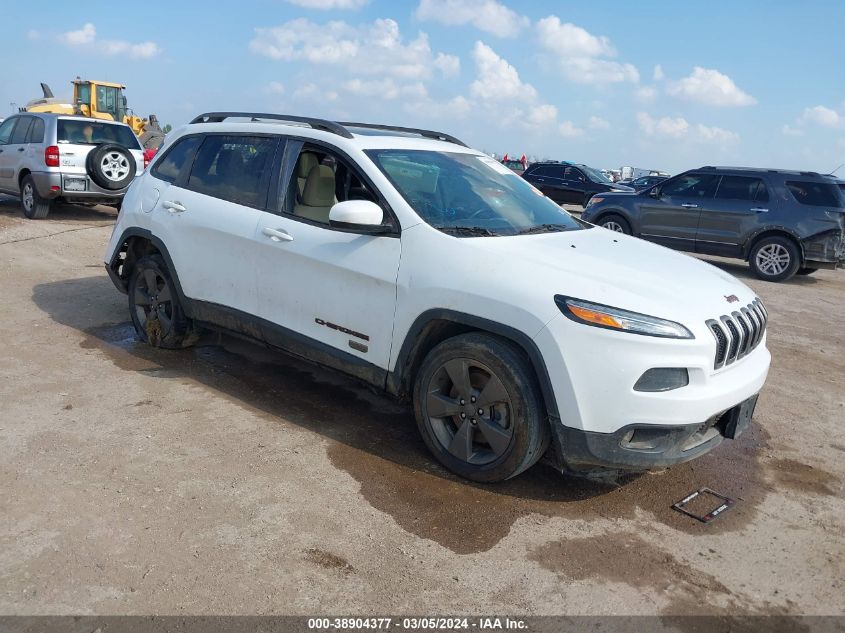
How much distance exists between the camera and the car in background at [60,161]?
11.4 m

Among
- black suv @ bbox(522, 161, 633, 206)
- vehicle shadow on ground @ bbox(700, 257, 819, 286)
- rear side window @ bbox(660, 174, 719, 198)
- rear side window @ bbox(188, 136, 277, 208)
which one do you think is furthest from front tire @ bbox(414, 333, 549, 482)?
black suv @ bbox(522, 161, 633, 206)

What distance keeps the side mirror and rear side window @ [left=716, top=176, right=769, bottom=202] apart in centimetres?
985

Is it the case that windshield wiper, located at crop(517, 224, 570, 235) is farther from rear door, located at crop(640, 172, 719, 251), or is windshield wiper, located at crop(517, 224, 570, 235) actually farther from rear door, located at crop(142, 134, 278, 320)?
rear door, located at crop(640, 172, 719, 251)

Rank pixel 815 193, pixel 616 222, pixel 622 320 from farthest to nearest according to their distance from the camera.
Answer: pixel 616 222
pixel 815 193
pixel 622 320

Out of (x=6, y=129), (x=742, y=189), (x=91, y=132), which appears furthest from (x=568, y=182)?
(x=6, y=129)

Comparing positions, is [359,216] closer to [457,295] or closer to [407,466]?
[457,295]

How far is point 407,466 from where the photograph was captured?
4.02 m

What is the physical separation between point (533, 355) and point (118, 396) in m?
2.91

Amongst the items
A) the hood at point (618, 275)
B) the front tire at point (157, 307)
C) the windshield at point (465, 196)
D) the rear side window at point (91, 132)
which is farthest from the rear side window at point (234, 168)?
the rear side window at point (91, 132)

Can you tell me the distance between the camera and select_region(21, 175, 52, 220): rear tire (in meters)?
12.2

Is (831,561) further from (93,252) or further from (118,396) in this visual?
(93,252)

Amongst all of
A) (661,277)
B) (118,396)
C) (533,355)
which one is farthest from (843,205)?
(118,396)

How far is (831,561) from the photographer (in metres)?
3.34

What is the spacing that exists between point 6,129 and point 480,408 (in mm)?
12982
